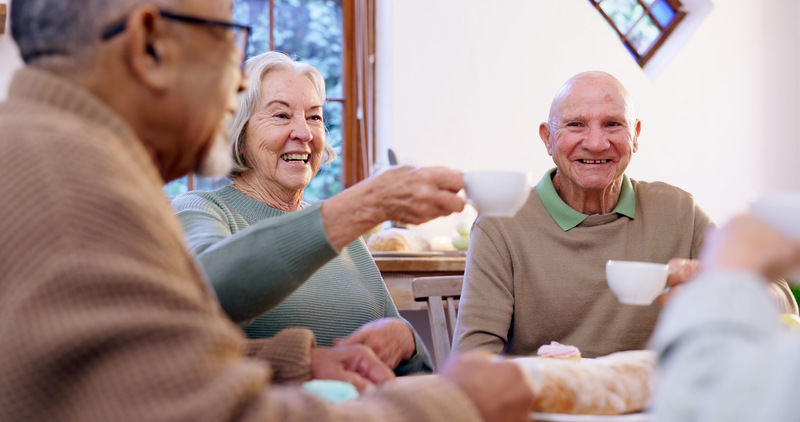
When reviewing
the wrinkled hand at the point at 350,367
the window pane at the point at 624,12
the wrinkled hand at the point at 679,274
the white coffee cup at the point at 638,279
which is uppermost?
the window pane at the point at 624,12

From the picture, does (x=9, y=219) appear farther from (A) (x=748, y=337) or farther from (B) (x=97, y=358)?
(A) (x=748, y=337)

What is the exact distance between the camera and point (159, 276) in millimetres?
639

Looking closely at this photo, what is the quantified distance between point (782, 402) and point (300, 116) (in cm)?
155

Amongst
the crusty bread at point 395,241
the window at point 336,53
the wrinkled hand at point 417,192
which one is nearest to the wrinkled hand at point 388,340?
the wrinkled hand at point 417,192

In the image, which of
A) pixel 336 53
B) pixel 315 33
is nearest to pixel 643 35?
pixel 336 53

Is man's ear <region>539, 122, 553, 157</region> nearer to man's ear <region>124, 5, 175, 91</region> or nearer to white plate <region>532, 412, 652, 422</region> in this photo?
white plate <region>532, 412, 652, 422</region>

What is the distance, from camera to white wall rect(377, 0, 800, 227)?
3.68 m

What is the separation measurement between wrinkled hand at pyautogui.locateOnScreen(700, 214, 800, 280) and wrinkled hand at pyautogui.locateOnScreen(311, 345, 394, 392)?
625 mm

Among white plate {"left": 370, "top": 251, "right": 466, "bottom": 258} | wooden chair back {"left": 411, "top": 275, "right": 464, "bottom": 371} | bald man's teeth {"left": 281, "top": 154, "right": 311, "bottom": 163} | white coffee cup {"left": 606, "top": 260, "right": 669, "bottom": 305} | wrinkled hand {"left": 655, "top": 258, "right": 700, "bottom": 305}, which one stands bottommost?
white plate {"left": 370, "top": 251, "right": 466, "bottom": 258}

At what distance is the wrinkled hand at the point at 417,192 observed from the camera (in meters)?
1.16

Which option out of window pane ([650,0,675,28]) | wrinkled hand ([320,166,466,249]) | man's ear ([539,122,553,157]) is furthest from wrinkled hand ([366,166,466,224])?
window pane ([650,0,675,28])

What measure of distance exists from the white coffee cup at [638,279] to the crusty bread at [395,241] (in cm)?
195

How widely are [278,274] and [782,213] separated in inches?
28.9

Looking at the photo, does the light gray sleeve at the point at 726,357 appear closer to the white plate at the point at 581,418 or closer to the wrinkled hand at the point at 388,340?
the white plate at the point at 581,418
